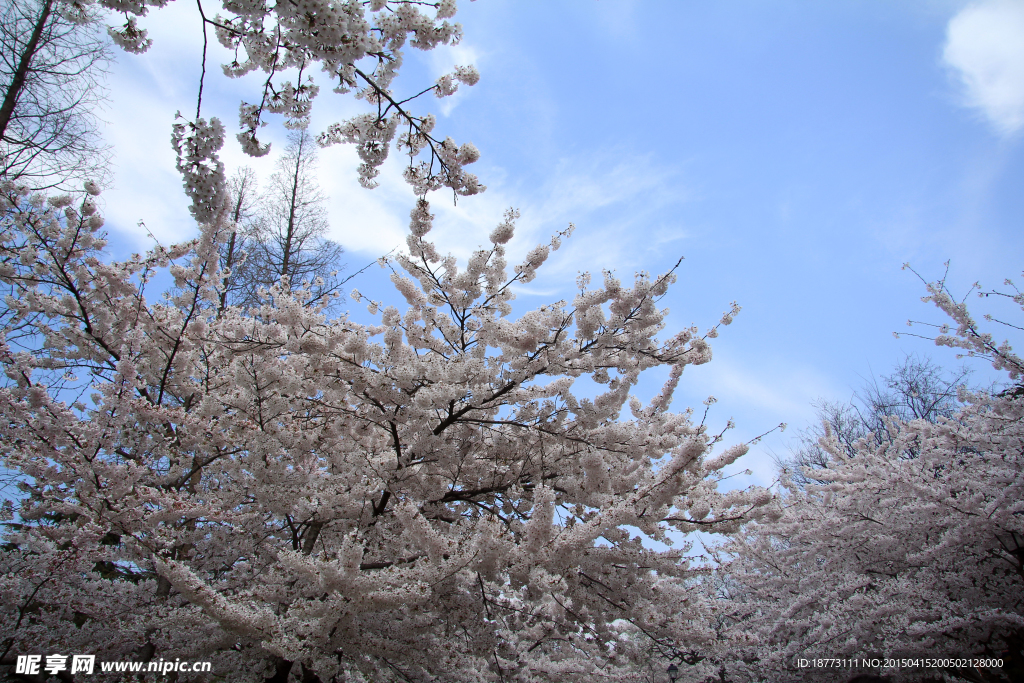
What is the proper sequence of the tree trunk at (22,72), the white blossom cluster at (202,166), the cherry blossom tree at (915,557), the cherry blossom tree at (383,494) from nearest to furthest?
the white blossom cluster at (202,166), the cherry blossom tree at (383,494), the cherry blossom tree at (915,557), the tree trunk at (22,72)

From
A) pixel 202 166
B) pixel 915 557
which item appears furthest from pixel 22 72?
pixel 915 557

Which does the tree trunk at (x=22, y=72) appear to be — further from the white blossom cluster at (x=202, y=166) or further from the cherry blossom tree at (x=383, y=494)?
the white blossom cluster at (x=202, y=166)

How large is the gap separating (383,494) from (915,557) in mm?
7180

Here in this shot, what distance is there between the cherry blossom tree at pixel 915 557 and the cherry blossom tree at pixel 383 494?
3.32m

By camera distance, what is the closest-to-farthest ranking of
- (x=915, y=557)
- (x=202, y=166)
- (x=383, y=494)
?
(x=202, y=166), (x=383, y=494), (x=915, y=557)

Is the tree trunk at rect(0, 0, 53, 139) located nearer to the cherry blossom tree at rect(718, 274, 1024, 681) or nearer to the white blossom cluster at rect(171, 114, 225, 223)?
the white blossom cluster at rect(171, 114, 225, 223)

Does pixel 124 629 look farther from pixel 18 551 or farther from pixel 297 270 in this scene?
pixel 297 270

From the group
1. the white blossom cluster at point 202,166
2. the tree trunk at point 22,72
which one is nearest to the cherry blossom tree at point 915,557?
the white blossom cluster at point 202,166

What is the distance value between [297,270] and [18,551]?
7637 mm

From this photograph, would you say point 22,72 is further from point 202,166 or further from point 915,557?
point 915,557

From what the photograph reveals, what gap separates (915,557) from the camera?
6.43 metres

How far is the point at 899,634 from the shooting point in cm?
595

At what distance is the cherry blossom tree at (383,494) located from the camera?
10.3 ft

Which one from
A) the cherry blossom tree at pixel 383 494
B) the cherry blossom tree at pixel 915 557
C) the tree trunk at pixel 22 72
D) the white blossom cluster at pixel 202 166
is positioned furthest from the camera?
the tree trunk at pixel 22 72
